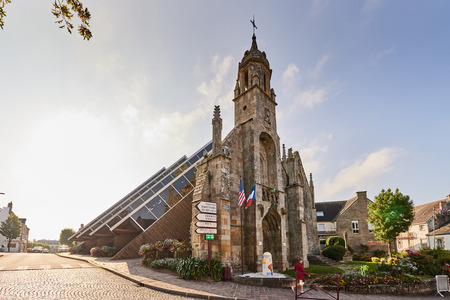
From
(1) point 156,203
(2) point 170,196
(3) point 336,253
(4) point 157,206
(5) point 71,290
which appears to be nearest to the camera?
(5) point 71,290

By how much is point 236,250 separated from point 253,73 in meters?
12.6

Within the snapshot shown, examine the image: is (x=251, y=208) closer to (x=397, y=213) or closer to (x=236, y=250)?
(x=236, y=250)

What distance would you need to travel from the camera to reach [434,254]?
1373cm

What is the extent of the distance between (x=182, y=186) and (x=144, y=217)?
442 cm

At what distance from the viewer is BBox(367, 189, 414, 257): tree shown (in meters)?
26.9

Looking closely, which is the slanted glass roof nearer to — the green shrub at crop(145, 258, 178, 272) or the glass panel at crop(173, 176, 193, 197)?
the glass panel at crop(173, 176, 193, 197)

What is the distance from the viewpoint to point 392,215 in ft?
90.2

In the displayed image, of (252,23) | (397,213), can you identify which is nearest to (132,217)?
(252,23)

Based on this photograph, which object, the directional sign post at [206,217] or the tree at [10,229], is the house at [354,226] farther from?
the tree at [10,229]

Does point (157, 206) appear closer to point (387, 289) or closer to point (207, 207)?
point (207, 207)

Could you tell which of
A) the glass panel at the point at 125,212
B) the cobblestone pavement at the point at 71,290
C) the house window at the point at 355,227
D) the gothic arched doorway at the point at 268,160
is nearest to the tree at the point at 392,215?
the house window at the point at 355,227

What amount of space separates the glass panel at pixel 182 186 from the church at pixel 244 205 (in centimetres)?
9

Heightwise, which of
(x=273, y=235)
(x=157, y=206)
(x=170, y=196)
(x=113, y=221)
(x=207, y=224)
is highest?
(x=170, y=196)

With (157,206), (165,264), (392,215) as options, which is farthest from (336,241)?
(165,264)
